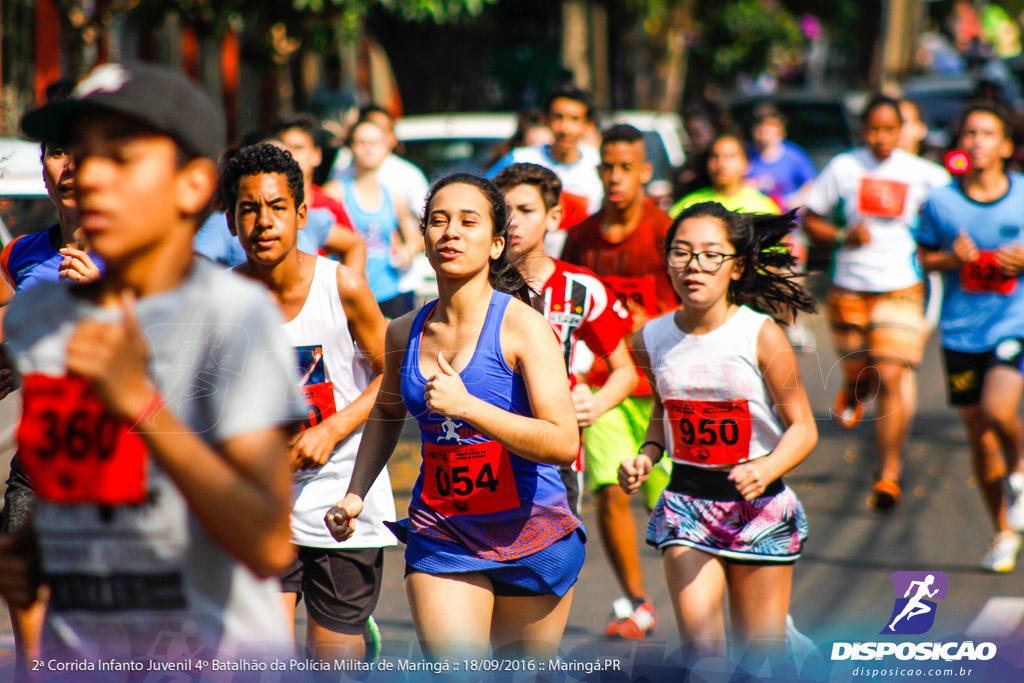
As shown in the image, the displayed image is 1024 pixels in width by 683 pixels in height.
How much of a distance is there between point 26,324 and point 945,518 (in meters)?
5.87

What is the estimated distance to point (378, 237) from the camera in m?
7.44

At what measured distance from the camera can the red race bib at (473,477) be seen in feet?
11.0

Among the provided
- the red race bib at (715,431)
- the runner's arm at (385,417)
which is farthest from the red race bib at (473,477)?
the red race bib at (715,431)

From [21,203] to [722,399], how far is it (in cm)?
283

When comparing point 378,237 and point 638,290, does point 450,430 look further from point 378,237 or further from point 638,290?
point 378,237

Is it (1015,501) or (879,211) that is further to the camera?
(879,211)

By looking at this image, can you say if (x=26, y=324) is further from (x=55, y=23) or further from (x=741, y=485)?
(x=55, y=23)

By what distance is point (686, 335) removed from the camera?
157 inches

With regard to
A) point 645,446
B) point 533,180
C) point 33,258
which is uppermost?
point 533,180

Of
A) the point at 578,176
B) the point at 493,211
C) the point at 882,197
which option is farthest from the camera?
the point at 882,197

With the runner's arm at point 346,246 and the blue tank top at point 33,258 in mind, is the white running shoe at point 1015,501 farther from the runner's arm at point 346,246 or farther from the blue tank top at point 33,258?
the blue tank top at point 33,258

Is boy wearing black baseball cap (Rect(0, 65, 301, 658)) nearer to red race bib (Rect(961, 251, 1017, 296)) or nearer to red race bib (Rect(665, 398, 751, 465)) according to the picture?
red race bib (Rect(665, 398, 751, 465))

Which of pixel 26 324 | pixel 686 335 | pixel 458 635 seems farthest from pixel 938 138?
pixel 26 324

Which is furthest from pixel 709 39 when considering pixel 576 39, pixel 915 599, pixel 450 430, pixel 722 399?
pixel 450 430
